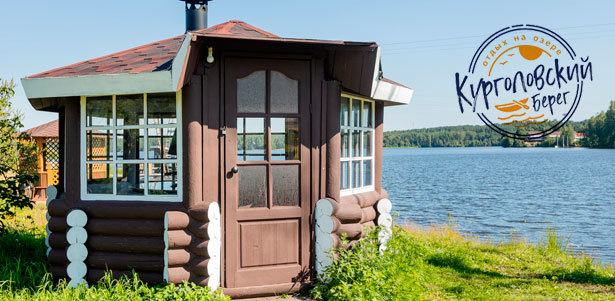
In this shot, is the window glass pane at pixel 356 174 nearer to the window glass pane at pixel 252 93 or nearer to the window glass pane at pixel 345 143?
the window glass pane at pixel 345 143

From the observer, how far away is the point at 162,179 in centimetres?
527

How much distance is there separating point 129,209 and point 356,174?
2.70 meters

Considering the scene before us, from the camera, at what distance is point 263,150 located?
16.7 feet

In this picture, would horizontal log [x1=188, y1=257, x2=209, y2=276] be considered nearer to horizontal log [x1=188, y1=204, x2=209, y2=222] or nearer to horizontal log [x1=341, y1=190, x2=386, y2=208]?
horizontal log [x1=188, y1=204, x2=209, y2=222]

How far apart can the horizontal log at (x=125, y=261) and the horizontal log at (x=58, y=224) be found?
45cm

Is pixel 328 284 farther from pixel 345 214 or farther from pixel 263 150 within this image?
pixel 263 150

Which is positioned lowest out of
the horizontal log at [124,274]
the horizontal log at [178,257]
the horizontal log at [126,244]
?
the horizontal log at [124,274]

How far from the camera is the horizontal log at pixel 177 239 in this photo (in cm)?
462

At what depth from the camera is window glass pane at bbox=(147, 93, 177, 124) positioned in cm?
488

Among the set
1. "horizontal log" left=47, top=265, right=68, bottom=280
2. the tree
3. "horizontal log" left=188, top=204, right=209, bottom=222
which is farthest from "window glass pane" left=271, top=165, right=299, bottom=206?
the tree

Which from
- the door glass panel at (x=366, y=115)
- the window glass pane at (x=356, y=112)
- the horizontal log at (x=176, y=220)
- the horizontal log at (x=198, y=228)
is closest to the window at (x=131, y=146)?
the horizontal log at (x=176, y=220)

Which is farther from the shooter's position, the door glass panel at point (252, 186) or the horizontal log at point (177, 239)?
the door glass panel at point (252, 186)

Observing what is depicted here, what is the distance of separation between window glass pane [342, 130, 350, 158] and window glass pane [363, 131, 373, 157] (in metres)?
0.41

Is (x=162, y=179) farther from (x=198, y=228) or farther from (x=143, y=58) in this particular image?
(x=143, y=58)
